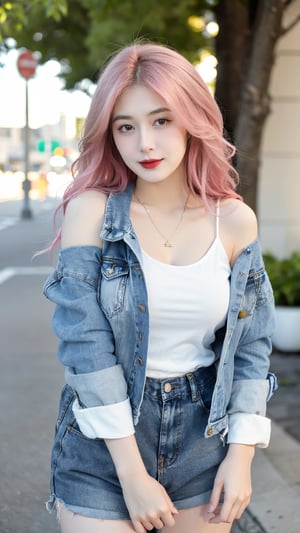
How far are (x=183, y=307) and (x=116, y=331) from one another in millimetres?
181

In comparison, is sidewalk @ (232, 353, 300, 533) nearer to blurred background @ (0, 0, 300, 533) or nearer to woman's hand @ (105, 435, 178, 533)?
blurred background @ (0, 0, 300, 533)

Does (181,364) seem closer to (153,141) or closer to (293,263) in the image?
(153,141)

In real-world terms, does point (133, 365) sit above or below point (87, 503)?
above

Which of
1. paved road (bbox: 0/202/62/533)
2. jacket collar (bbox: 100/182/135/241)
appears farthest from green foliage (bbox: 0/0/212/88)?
jacket collar (bbox: 100/182/135/241)

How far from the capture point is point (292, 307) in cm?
611

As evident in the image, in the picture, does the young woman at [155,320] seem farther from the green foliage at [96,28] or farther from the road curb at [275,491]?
the green foliage at [96,28]

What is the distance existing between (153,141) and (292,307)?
449 centimetres

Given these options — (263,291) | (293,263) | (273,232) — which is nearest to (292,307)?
(293,263)

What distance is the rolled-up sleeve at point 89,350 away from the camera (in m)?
1.75

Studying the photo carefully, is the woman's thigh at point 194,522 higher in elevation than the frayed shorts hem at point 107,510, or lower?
lower

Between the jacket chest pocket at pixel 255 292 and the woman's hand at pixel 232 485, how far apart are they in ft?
1.20

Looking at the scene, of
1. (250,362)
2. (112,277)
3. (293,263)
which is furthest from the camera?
(293,263)

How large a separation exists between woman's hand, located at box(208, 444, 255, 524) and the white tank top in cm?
25

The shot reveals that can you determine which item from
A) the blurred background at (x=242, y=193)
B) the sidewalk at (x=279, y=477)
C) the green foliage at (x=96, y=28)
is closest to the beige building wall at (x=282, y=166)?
the blurred background at (x=242, y=193)
